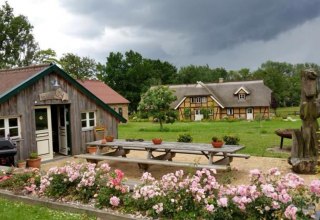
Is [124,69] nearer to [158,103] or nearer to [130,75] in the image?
[130,75]

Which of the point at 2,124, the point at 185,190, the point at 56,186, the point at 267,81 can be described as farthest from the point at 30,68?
the point at 267,81

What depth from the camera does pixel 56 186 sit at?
6.66 meters

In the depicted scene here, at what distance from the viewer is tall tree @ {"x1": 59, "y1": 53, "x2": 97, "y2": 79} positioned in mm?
35656

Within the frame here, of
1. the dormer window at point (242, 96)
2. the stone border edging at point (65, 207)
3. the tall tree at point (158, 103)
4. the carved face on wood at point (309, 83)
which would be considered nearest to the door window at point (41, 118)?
the stone border edging at point (65, 207)

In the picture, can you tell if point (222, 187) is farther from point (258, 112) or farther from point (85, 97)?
point (258, 112)

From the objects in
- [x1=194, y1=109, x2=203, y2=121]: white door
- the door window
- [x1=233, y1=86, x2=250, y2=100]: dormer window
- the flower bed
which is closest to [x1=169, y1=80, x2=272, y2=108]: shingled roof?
[x1=233, y1=86, x2=250, y2=100]: dormer window

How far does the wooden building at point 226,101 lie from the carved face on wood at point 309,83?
114 feet

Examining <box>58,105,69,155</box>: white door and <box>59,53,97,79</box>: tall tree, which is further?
<box>59,53,97,79</box>: tall tree

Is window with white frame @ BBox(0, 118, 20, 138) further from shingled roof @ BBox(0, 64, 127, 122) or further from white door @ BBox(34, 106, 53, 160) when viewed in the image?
white door @ BBox(34, 106, 53, 160)

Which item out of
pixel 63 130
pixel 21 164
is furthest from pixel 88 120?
pixel 21 164

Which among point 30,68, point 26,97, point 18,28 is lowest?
point 26,97

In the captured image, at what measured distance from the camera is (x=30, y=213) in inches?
241

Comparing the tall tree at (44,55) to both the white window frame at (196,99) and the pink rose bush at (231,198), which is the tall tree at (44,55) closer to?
the white window frame at (196,99)

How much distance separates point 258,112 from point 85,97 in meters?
34.3
